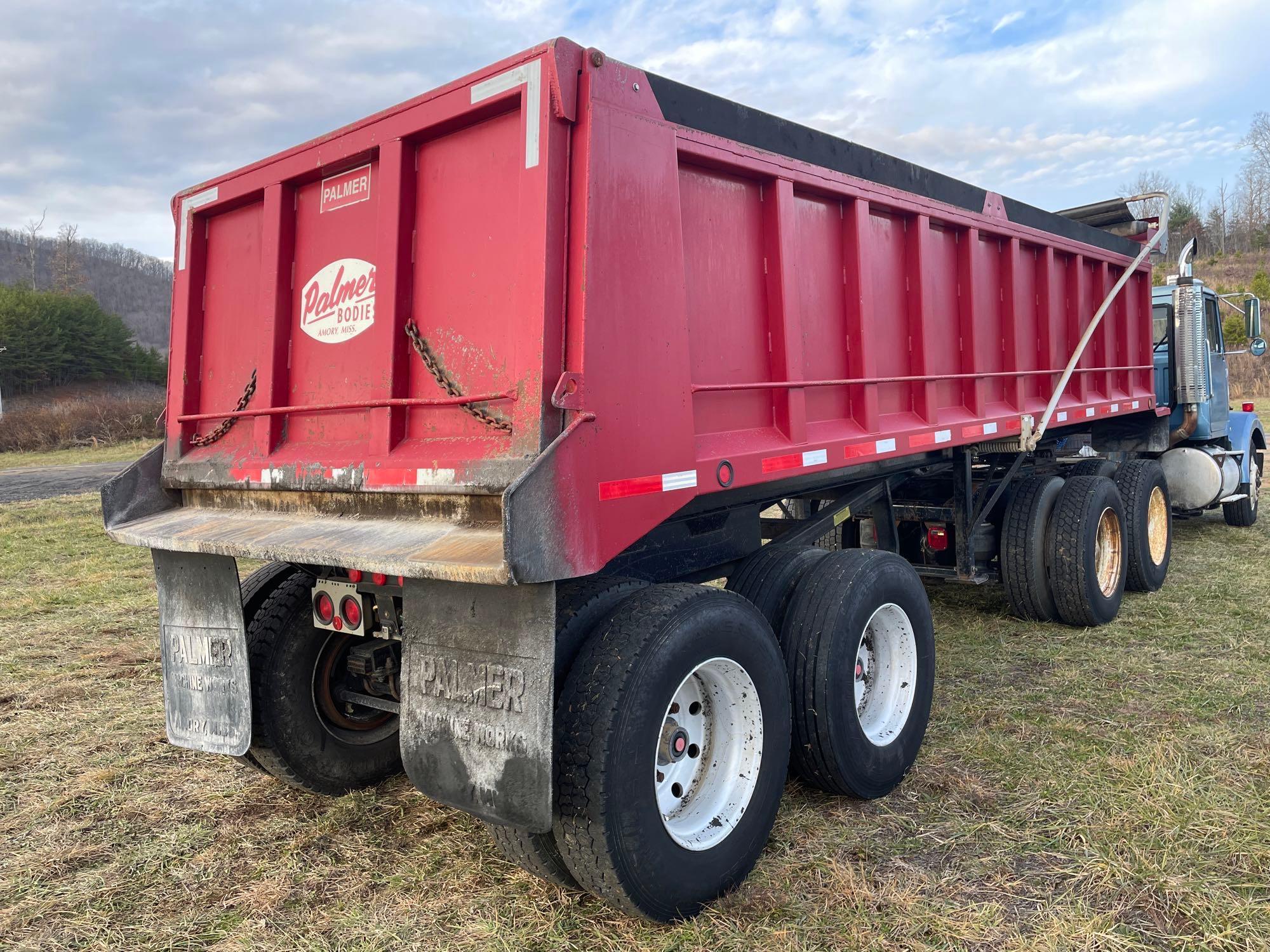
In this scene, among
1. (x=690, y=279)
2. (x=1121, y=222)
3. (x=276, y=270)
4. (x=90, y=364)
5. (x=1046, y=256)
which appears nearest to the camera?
(x=690, y=279)

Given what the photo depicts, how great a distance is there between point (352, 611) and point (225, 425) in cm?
116

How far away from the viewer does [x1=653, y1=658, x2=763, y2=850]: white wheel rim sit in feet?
9.83

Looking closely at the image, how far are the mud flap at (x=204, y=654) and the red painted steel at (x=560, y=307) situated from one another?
0.42 m

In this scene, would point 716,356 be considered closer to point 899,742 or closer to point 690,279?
point 690,279

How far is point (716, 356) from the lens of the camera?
333cm

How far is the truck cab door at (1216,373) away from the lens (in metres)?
9.02

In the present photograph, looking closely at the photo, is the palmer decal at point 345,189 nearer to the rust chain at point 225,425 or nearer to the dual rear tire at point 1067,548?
the rust chain at point 225,425

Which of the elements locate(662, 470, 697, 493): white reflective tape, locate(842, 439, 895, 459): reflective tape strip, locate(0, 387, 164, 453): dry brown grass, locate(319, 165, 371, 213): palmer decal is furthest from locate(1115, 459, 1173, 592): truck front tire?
locate(0, 387, 164, 453): dry brown grass

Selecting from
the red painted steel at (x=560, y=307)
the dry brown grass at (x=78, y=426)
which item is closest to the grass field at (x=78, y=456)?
the dry brown grass at (x=78, y=426)

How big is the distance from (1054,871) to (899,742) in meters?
0.88

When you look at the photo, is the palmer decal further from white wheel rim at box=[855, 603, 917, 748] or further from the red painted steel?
white wheel rim at box=[855, 603, 917, 748]

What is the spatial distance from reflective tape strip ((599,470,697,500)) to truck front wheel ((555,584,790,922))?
1.16ft

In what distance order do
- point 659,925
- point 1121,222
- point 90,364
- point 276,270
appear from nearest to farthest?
point 659,925 → point 276,270 → point 1121,222 → point 90,364

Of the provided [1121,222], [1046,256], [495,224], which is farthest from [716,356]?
[1121,222]
